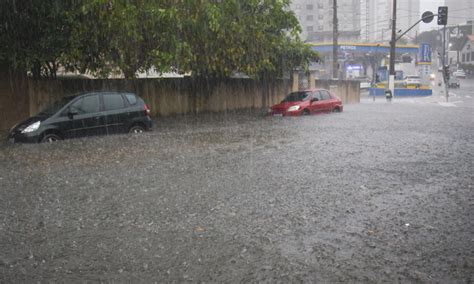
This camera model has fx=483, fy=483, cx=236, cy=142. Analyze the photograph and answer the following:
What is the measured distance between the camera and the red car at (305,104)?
2144cm

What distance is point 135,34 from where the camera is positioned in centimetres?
1608

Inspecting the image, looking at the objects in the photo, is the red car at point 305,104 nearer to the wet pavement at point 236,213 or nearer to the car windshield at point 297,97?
the car windshield at point 297,97

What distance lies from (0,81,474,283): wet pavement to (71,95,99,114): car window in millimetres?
1064

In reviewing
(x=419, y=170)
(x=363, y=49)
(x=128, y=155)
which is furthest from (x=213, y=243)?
(x=363, y=49)

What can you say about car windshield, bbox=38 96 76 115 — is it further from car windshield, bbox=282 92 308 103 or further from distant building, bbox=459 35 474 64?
distant building, bbox=459 35 474 64

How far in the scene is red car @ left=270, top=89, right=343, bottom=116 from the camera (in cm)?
2144

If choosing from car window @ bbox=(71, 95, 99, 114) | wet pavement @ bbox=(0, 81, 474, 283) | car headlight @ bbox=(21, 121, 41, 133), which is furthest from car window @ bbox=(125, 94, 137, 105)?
car headlight @ bbox=(21, 121, 41, 133)

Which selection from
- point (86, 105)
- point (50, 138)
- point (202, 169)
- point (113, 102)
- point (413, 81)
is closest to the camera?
point (202, 169)

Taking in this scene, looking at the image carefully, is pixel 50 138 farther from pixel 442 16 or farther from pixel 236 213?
pixel 442 16

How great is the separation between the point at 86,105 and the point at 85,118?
362mm

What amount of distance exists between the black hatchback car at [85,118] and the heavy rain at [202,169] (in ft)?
0.15

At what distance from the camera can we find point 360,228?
223 inches

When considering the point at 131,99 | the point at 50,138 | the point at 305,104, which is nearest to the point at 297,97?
the point at 305,104

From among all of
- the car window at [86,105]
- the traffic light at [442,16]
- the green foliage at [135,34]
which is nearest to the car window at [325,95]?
the green foliage at [135,34]
